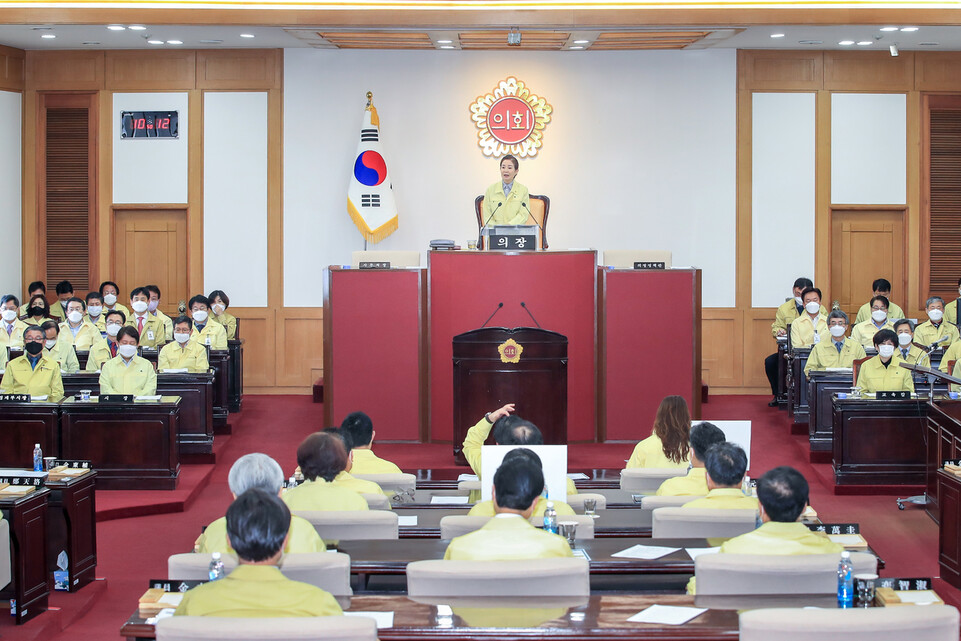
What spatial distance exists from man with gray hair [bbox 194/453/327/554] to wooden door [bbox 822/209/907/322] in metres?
10.0

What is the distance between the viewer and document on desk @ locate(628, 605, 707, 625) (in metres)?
3.38

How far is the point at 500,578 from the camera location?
349 cm

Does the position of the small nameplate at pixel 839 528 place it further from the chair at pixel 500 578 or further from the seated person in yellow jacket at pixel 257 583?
the seated person in yellow jacket at pixel 257 583

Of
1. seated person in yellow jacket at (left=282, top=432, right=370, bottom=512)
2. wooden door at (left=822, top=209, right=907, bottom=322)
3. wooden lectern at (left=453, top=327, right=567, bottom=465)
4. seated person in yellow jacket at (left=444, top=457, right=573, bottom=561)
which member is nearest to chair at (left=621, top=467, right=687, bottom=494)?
seated person in yellow jacket at (left=282, top=432, right=370, bottom=512)

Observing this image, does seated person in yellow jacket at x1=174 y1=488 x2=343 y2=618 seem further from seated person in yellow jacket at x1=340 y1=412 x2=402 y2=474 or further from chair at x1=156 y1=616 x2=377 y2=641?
seated person in yellow jacket at x1=340 y1=412 x2=402 y2=474

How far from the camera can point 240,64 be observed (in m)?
12.8

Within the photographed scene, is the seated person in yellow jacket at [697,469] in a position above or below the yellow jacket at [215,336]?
below

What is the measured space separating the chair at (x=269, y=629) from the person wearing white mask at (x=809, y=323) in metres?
8.60

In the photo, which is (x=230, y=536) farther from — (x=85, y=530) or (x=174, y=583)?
(x=85, y=530)

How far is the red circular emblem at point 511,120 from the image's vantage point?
1279 centimetres

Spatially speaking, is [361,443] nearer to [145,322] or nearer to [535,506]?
[535,506]

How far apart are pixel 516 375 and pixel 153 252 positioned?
6063 millimetres

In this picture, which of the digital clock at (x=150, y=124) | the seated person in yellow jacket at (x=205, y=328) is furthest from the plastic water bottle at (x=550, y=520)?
the digital clock at (x=150, y=124)

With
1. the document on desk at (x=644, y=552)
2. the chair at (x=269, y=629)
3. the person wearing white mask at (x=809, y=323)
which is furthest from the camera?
the person wearing white mask at (x=809, y=323)
